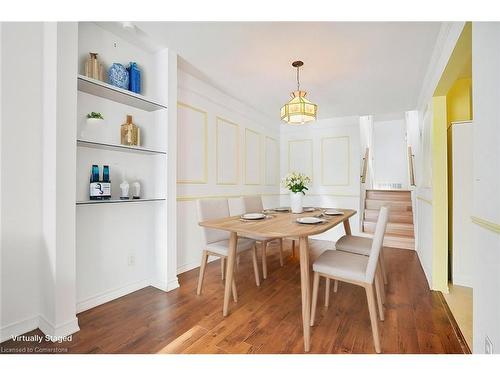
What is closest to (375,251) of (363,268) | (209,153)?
(363,268)

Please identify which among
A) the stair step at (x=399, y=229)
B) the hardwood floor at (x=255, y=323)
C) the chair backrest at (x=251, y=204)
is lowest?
the hardwood floor at (x=255, y=323)

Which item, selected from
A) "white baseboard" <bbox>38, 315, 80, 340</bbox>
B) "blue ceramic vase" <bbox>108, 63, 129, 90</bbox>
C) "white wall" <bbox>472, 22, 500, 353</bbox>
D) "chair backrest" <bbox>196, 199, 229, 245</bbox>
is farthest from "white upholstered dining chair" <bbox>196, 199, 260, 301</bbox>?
"white wall" <bbox>472, 22, 500, 353</bbox>

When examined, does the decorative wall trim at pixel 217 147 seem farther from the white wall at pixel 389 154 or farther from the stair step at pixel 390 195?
the white wall at pixel 389 154

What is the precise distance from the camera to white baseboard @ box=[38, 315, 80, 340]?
5.12ft

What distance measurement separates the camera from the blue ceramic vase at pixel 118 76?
6.60 feet

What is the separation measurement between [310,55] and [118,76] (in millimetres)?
1797

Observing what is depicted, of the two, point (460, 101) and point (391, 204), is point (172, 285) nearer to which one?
point (460, 101)

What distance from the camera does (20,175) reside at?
1600 mm

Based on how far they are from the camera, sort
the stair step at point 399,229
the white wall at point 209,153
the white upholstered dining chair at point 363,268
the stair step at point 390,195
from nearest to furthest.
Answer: the white upholstered dining chair at point 363,268 → the white wall at point 209,153 → the stair step at point 399,229 → the stair step at point 390,195

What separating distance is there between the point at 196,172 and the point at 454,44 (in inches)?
104

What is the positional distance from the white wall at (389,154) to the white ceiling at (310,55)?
4.01 metres

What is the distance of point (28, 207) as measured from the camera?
162 centimetres

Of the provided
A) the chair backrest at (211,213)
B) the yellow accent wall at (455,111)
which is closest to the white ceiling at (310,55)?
the yellow accent wall at (455,111)

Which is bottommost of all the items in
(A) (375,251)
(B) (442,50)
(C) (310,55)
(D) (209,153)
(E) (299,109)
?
(A) (375,251)
